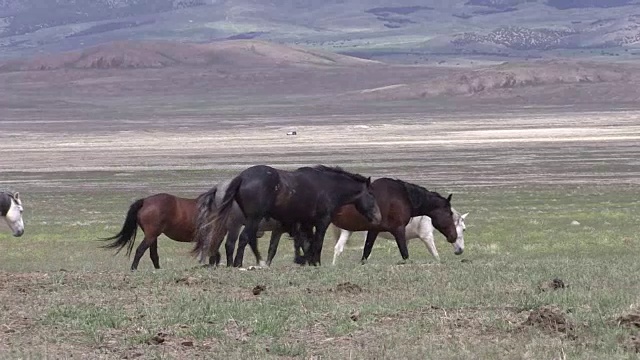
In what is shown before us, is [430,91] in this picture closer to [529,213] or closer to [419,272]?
[529,213]

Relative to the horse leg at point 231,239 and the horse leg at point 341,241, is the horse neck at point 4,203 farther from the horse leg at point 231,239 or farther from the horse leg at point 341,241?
the horse leg at point 341,241

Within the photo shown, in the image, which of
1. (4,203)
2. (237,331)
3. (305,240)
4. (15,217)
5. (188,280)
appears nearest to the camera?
(237,331)

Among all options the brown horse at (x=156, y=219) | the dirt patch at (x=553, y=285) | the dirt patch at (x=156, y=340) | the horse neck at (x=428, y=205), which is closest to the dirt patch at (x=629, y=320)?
the dirt patch at (x=553, y=285)

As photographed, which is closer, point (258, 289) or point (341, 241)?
point (258, 289)

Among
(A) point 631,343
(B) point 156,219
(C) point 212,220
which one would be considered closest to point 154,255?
(B) point 156,219

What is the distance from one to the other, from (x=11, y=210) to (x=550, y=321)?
11594 millimetres

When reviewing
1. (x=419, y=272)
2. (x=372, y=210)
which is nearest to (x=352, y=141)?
(x=372, y=210)

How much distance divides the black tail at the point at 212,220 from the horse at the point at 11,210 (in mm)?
3596

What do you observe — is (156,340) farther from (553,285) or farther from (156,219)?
(156,219)

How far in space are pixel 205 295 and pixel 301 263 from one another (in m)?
5.23

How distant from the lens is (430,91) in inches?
4530

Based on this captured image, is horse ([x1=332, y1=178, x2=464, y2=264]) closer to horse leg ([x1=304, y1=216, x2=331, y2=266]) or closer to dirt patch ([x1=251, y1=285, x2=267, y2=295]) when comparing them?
horse leg ([x1=304, y1=216, x2=331, y2=266])

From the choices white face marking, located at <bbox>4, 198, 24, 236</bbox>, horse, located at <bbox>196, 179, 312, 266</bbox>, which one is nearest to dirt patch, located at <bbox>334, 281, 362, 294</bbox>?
horse, located at <bbox>196, 179, 312, 266</bbox>

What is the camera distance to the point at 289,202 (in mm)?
17000
